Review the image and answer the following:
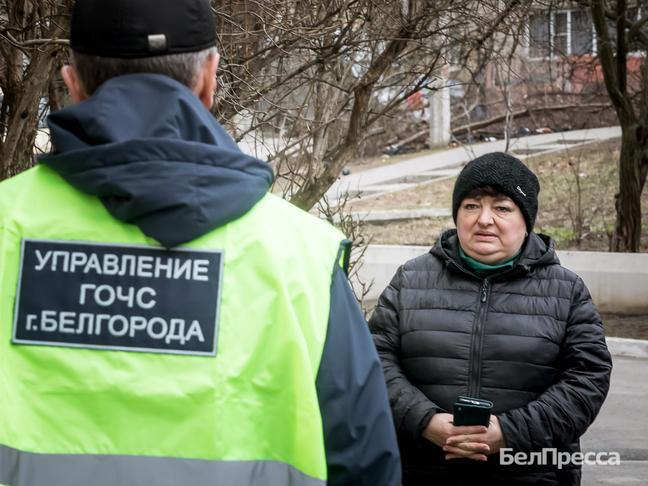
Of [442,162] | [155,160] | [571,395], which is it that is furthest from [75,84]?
[442,162]

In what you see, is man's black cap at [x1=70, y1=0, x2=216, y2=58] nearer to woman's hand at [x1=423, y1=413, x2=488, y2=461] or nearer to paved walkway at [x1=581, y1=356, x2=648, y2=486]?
woman's hand at [x1=423, y1=413, x2=488, y2=461]

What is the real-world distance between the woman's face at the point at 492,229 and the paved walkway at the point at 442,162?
15386mm

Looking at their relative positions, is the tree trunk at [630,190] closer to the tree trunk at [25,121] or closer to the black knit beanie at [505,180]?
the tree trunk at [25,121]

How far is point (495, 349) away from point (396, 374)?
324mm

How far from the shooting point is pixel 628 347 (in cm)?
968

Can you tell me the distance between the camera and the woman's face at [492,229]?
3502mm

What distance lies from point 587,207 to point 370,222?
3.22 meters

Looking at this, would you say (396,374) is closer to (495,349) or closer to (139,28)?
(495,349)

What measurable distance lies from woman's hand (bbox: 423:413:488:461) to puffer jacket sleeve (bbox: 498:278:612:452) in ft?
0.27

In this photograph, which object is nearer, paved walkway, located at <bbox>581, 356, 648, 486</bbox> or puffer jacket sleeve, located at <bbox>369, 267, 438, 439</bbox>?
puffer jacket sleeve, located at <bbox>369, 267, 438, 439</bbox>

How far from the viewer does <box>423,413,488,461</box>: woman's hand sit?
330cm

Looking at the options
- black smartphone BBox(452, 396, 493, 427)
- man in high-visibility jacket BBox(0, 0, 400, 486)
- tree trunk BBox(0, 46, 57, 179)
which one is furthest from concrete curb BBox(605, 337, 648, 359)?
man in high-visibility jacket BBox(0, 0, 400, 486)

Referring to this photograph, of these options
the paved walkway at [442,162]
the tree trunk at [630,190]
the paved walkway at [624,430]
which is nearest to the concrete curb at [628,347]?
the paved walkway at [624,430]

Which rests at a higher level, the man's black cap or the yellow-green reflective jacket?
the man's black cap
